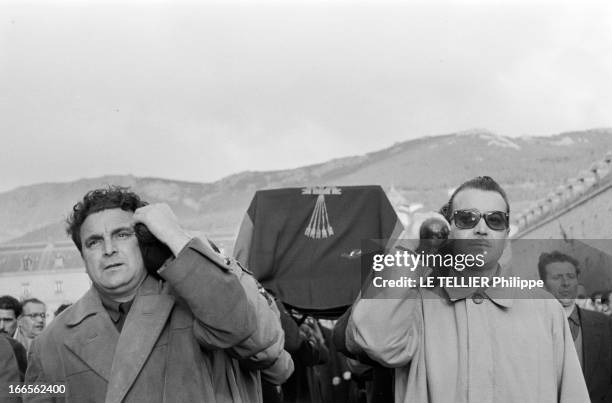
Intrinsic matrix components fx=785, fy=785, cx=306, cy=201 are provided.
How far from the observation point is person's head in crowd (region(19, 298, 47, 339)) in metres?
5.96

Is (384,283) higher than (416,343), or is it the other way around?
(384,283)

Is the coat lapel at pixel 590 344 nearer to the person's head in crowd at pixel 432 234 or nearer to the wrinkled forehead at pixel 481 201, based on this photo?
the wrinkled forehead at pixel 481 201

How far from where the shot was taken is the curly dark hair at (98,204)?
254 cm

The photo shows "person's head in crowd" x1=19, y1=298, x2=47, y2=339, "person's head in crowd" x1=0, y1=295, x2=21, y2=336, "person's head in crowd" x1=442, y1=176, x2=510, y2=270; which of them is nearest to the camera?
"person's head in crowd" x1=442, y1=176, x2=510, y2=270

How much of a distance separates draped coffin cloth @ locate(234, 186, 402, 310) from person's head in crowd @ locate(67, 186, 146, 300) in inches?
55.6

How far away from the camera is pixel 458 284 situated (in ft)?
7.79

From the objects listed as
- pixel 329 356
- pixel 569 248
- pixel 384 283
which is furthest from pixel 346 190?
pixel 569 248

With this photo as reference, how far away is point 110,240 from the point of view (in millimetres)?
2457

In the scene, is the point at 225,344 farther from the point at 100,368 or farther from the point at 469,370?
the point at 469,370

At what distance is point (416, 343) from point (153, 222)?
2.75ft

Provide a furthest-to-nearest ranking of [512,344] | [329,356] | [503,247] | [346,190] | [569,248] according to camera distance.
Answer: [569,248]
[329,356]
[346,190]
[503,247]
[512,344]

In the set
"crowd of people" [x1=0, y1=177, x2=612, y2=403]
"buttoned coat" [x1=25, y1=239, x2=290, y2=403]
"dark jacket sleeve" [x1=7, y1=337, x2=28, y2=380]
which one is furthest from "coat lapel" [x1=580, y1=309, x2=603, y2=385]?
"dark jacket sleeve" [x1=7, y1=337, x2=28, y2=380]

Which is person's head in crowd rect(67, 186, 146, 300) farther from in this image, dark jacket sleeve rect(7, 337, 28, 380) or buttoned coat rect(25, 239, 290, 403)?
dark jacket sleeve rect(7, 337, 28, 380)

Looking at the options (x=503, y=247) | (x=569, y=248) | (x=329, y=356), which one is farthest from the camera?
(x=569, y=248)
